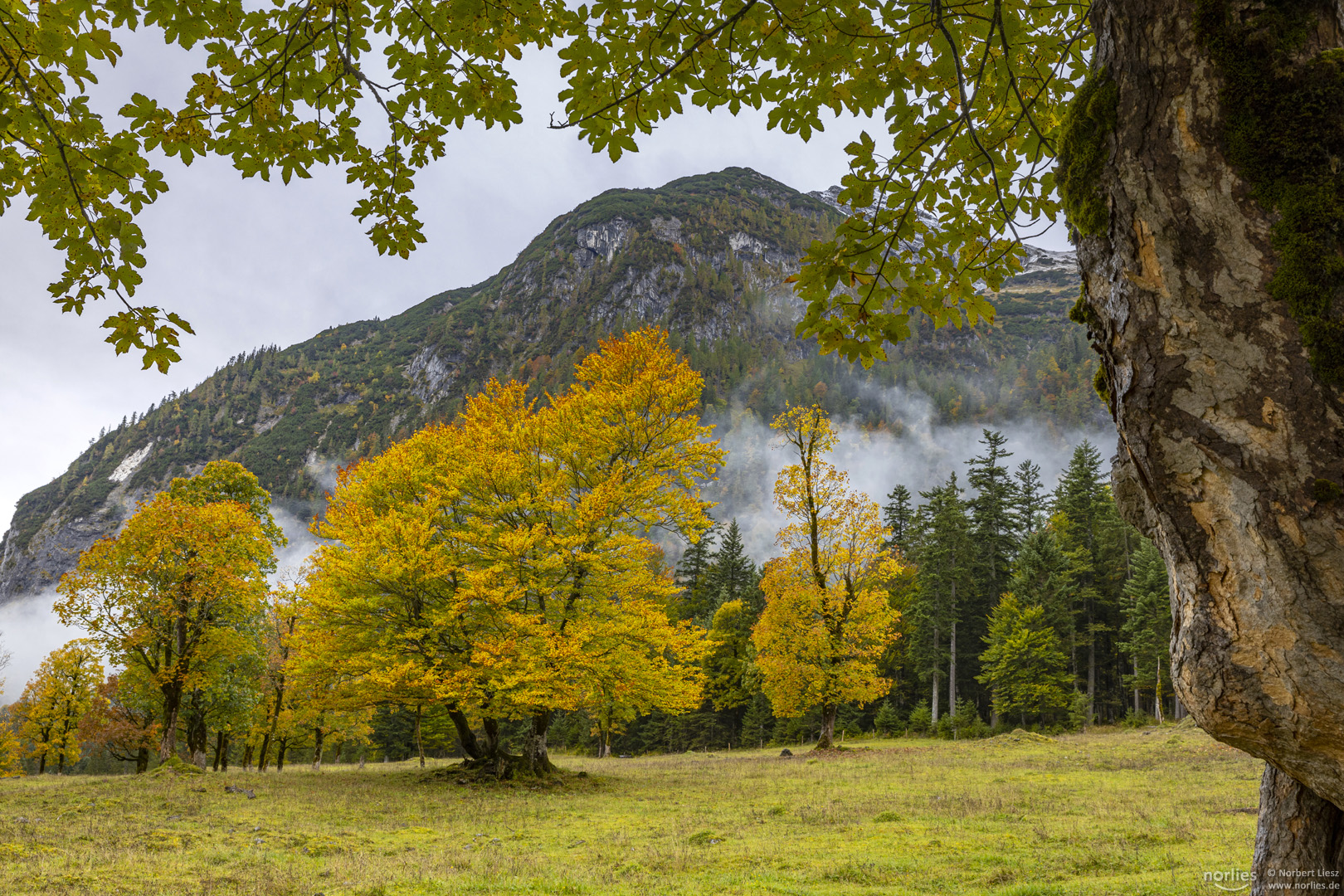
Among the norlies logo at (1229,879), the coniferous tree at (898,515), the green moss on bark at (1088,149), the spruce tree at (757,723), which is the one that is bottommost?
the spruce tree at (757,723)

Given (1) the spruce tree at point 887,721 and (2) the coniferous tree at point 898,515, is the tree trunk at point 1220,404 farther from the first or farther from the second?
(2) the coniferous tree at point 898,515

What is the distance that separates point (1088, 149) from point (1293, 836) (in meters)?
2.58

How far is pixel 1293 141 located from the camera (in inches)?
65.7

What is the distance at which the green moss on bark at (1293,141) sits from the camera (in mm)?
1587

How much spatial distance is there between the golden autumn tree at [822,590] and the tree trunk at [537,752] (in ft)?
27.4

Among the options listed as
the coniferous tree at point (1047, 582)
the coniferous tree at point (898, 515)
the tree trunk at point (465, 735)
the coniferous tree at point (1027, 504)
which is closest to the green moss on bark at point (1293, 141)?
the tree trunk at point (465, 735)

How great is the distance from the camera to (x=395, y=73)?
3.20 m

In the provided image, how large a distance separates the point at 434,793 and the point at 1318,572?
14599mm

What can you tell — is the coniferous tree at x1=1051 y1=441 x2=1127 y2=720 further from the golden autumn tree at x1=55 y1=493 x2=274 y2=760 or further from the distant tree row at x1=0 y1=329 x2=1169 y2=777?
the golden autumn tree at x1=55 y1=493 x2=274 y2=760

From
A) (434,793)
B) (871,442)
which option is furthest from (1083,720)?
(871,442)

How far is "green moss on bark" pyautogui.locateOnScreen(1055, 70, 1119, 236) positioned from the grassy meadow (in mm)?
5363

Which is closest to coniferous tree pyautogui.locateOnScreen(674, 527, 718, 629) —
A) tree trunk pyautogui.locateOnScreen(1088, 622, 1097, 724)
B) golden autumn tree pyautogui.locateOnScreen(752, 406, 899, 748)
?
tree trunk pyautogui.locateOnScreen(1088, 622, 1097, 724)

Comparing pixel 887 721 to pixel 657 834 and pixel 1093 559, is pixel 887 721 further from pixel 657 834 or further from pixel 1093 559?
pixel 657 834

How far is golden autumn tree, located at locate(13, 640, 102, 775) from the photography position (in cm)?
2981
